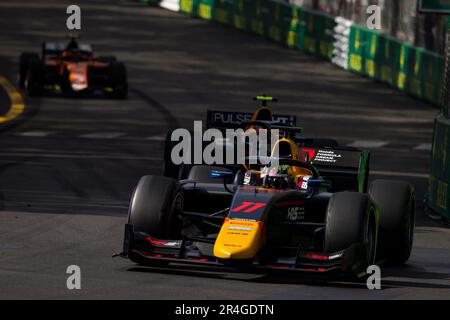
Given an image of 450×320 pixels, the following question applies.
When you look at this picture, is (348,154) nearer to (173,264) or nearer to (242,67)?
(173,264)

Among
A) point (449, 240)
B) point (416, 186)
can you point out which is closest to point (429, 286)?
point (449, 240)

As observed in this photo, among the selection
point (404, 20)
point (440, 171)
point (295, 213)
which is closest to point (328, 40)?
point (404, 20)

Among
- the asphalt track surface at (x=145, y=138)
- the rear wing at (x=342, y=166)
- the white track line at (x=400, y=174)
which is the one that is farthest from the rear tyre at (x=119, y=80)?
the rear wing at (x=342, y=166)

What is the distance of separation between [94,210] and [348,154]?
325cm

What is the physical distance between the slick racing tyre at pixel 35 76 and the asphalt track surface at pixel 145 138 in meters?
0.50

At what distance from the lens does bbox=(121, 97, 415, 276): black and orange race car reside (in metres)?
12.8

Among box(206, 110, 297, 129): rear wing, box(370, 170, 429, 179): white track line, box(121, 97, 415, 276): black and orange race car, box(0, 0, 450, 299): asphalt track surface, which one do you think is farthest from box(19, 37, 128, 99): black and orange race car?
box(121, 97, 415, 276): black and orange race car

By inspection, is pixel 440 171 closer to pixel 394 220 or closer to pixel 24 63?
pixel 394 220

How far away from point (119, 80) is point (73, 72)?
1.05 meters

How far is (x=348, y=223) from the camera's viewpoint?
13.0m

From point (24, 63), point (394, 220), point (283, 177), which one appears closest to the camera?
point (283, 177)

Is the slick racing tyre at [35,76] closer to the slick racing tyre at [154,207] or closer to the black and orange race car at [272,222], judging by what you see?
the black and orange race car at [272,222]

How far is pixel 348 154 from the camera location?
667 inches

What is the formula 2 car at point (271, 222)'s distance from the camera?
42.1 ft
